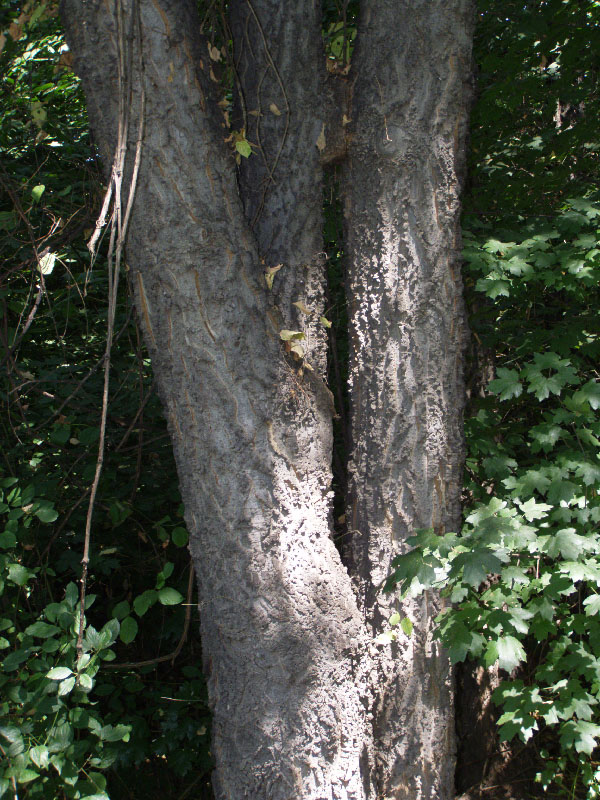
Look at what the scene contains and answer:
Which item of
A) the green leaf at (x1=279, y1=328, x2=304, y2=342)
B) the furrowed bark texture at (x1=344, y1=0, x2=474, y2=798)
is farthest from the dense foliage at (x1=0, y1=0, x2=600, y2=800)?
the green leaf at (x1=279, y1=328, x2=304, y2=342)

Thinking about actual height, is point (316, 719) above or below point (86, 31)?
below

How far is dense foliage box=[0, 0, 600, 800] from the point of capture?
74.6 inches

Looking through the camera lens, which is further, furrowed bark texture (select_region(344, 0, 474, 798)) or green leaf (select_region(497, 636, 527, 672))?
furrowed bark texture (select_region(344, 0, 474, 798))

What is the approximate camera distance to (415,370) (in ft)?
6.42

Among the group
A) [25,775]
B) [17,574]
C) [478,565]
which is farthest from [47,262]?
[478,565]

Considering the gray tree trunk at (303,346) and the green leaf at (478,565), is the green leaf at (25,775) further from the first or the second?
the green leaf at (478,565)

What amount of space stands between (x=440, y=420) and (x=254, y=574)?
735mm

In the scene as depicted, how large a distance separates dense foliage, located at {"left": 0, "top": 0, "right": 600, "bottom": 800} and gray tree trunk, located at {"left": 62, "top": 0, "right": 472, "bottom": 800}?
0.23m

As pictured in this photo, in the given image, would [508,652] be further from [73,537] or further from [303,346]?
[73,537]

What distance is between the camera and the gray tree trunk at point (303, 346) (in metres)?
1.78

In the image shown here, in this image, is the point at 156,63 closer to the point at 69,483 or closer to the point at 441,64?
the point at 441,64

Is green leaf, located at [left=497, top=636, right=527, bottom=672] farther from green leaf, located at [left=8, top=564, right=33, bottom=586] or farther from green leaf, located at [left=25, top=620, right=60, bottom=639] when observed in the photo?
green leaf, located at [left=8, top=564, right=33, bottom=586]

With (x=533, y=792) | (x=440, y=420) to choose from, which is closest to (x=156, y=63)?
(x=440, y=420)

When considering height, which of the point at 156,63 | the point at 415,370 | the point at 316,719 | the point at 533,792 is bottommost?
the point at 533,792
